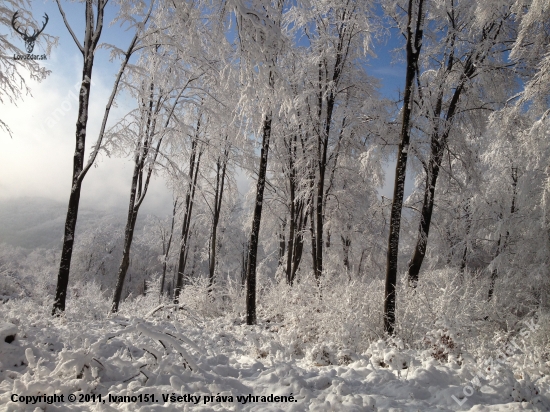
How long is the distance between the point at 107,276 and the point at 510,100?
1663 inches

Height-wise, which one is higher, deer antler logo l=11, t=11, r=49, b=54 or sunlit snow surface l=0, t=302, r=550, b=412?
deer antler logo l=11, t=11, r=49, b=54

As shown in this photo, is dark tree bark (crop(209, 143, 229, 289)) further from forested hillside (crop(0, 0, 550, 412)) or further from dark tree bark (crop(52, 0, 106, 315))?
dark tree bark (crop(52, 0, 106, 315))

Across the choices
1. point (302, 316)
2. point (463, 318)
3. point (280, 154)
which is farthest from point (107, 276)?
point (463, 318)

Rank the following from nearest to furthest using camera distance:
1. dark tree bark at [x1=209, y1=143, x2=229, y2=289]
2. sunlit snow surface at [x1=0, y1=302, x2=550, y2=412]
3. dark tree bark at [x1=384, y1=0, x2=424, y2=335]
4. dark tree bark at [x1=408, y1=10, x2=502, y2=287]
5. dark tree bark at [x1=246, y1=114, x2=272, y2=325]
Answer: sunlit snow surface at [x1=0, y1=302, x2=550, y2=412] < dark tree bark at [x1=384, y1=0, x2=424, y2=335] < dark tree bark at [x1=408, y1=10, x2=502, y2=287] < dark tree bark at [x1=246, y1=114, x2=272, y2=325] < dark tree bark at [x1=209, y1=143, x2=229, y2=289]

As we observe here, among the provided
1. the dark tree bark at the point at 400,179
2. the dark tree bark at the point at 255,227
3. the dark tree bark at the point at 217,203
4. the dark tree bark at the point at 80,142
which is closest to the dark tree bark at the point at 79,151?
the dark tree bark at the point at 80,142

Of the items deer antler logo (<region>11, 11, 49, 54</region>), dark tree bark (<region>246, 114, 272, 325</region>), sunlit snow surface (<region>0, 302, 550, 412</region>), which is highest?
deer antler logo (<region>11, 11, 49, 54</region>)

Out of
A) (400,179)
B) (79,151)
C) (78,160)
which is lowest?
(400,179)

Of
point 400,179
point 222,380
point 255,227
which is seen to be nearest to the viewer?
point 222,380

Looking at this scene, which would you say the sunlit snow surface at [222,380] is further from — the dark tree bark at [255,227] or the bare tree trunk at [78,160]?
the dark tree bark at [255,227]

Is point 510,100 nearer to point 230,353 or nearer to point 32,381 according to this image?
point 230,353

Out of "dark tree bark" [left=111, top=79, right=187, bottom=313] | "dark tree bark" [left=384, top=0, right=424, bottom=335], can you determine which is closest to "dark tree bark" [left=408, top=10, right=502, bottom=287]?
"dark tree bark" [left=384, top=0, right=424, bottom=335]

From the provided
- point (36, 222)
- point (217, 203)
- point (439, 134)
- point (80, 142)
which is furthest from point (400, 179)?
point (36, 222)

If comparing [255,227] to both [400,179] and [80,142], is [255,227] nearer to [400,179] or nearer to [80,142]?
[400,179]

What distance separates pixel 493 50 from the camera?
8219mm
